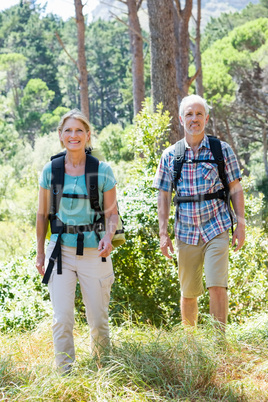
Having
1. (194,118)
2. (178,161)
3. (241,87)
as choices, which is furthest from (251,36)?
(178,161)

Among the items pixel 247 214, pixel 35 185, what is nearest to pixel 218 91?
pixel 35 185

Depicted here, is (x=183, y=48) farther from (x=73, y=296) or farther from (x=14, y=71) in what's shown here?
(x=14, y=71)

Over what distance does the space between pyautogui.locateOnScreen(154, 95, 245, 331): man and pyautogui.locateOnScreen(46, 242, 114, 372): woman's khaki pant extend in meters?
0.68

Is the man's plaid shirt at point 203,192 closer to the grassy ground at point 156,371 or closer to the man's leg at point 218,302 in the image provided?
the man's leg at point 218,302

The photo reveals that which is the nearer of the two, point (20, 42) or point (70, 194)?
point (70, 194)

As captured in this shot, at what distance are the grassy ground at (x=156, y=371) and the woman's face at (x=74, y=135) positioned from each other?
1.33 metres

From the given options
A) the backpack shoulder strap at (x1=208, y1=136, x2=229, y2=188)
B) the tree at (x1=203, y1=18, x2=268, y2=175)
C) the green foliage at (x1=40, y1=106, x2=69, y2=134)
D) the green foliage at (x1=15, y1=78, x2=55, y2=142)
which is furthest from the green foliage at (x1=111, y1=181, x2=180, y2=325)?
the green foliage at (x1=15, y1=78, x2=55, y2=142)

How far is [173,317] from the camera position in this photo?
5.68 meters

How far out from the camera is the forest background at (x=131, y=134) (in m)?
5.56

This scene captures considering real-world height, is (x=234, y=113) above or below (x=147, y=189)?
above

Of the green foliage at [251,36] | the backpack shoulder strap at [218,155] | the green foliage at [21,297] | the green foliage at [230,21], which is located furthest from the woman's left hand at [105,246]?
the green foliage at [230,21]

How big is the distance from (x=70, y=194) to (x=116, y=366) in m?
1.08

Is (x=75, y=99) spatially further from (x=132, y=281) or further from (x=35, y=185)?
(x=132, y=281)

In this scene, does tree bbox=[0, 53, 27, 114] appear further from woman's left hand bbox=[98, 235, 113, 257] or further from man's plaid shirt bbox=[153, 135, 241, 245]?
woman's left hand bbox=[98, 235, 113, 257]
